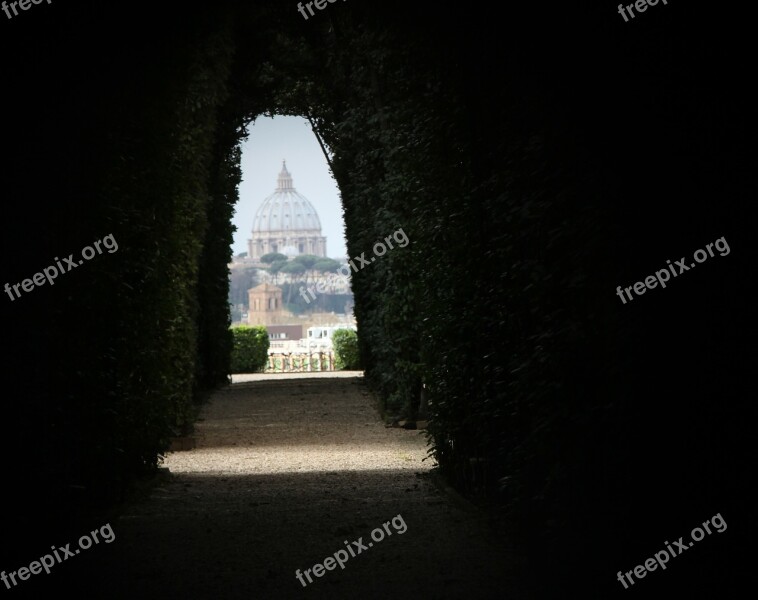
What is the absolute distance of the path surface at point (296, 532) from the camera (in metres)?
6.14

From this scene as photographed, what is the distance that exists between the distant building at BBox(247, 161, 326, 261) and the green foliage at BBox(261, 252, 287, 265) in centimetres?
221

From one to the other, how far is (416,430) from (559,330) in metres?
10.9

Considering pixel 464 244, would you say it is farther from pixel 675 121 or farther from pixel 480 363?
pixel 675 121

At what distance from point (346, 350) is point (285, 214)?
10257 cm

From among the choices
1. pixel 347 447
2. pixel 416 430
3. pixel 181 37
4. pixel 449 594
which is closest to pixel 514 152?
pixel 449 594

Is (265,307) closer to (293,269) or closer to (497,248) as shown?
(293,269)

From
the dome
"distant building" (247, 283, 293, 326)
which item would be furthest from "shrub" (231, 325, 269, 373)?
the dome

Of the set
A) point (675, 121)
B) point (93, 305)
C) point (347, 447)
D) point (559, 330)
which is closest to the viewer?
point (675, 121)

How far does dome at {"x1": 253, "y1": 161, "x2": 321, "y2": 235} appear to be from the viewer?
135125 millimetres

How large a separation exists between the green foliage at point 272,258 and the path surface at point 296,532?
364ft

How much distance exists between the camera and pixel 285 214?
137 meters

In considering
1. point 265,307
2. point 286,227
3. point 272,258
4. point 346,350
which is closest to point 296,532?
point 346,350

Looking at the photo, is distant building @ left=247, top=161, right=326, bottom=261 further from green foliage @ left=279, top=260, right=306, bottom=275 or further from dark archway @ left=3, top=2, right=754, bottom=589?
dark archway @ left=3, top=2, right=754, bottom=589

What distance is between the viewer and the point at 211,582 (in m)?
6.25
